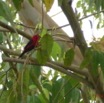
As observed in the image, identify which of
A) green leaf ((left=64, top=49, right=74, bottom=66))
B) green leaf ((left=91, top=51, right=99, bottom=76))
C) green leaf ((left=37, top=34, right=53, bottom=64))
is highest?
green leaf ((left=64, top=49, right=74, bottom=66))

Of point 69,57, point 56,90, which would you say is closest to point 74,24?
point 69,57

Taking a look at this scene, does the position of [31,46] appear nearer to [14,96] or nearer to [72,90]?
[14,96]

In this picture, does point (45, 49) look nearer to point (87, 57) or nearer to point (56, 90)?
point (87, 57)

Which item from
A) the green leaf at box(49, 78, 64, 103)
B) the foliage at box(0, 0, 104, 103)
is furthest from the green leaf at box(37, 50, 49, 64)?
the green leaf at box(49, 78, 64, 103)

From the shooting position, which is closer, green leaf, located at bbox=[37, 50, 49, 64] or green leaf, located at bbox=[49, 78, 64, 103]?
green leaf, located at bbox=[37, 50, 49, 64]

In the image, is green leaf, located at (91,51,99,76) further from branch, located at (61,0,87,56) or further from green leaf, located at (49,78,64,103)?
green leaf, located at (49,78,64,103)

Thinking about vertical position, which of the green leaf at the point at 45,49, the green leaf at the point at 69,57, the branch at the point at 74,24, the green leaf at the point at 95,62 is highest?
the branch at the point at 74,24

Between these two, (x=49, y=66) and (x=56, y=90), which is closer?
(x=49, y=66)

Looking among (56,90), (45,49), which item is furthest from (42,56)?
(56,90)

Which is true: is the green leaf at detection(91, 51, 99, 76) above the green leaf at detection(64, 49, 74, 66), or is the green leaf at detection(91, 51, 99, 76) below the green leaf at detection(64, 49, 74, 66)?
below

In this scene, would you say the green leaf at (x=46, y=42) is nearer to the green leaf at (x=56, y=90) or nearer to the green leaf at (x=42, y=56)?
the green leaf at (x=42, y=56)

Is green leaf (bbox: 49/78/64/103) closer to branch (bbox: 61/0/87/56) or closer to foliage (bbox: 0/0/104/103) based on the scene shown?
foliage (bbox: 0/0/104/103)

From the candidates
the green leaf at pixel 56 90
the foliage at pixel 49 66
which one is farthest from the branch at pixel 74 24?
the green leaf at pixel 56 90

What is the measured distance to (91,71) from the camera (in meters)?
0.64
